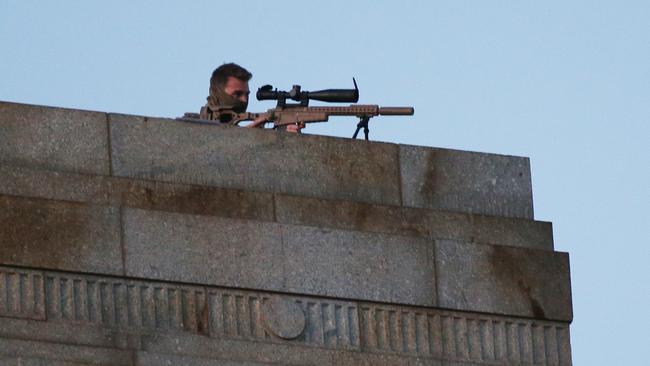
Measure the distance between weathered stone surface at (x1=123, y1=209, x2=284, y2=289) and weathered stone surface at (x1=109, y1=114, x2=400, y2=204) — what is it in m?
0.59

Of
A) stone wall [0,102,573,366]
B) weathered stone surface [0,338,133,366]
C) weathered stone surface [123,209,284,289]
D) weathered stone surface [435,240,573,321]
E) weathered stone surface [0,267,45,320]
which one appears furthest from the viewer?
weathered stone surface [435,240,573,321]

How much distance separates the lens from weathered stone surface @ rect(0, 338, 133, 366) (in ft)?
90.7

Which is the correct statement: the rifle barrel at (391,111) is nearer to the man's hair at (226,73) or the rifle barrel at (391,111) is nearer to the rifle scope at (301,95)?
the rifle scope at (301,95)

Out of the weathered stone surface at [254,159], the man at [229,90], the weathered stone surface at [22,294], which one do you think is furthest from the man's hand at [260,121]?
the weathered stone surface at [22,294]

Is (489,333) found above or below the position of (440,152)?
below

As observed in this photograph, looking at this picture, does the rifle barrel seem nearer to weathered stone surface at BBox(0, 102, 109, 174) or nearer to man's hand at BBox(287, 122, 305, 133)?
man's hand at BBox(287, 122, 305, 133)

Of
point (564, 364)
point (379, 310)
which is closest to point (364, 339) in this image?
point (379, 310)

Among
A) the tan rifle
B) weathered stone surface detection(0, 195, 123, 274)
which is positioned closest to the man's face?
the tan rifle

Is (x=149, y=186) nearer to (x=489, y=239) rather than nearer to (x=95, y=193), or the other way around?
(x=95, y=193)

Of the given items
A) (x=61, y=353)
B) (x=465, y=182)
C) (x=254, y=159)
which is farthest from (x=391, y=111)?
(x=61, y=353)

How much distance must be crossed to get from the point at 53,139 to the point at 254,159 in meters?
2.05

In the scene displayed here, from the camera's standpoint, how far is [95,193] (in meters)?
28.8

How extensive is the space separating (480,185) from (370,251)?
1657mm

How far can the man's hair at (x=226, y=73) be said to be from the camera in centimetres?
3284
